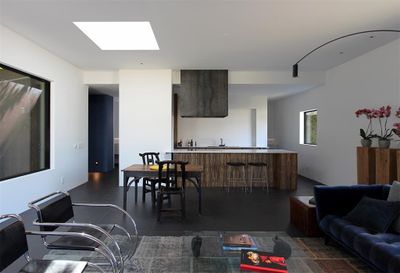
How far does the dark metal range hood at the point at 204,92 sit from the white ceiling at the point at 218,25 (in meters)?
0.82

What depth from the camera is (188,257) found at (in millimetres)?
2104

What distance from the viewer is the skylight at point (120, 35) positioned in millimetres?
3910

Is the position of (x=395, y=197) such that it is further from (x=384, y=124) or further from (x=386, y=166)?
(x=384, y=124)

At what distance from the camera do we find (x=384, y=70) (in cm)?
436

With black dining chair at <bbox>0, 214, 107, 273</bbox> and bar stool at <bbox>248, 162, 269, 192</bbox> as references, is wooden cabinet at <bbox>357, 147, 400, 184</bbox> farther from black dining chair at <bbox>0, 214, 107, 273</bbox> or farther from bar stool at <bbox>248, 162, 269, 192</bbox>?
black dining chair at <bbox>0, 214, 107, 273</bbox>

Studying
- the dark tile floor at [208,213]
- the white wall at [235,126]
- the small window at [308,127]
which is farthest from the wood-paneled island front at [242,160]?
the white wall at [235,126]

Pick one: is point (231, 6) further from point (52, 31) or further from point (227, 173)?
point (227, 173)

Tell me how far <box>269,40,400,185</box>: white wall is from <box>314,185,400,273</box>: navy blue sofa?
2.09 meters

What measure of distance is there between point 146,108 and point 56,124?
1939 millimetres

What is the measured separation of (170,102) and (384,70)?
4263mm

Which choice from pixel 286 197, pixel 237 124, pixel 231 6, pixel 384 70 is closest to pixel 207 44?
pixel 231 6

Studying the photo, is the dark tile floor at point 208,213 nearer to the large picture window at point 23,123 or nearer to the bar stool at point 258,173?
the bar stool at point 258,173

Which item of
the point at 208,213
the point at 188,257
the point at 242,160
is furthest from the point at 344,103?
the point at 188,257

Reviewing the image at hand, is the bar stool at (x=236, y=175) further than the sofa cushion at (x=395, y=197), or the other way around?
the bar stool at (x=236, y=175)
